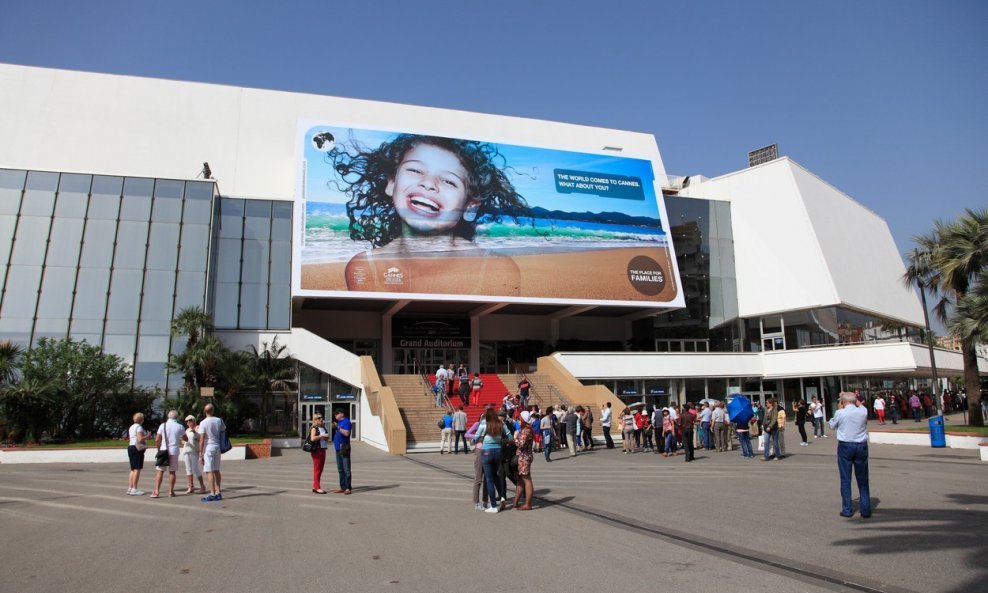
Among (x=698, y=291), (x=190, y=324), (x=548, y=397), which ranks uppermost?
(x=698, y=291)

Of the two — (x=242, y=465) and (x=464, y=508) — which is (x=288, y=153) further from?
(x=464, y=508)

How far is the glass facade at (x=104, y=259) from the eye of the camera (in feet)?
89.2

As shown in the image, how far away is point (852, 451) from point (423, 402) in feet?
65.7

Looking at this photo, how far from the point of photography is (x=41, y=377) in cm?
2292

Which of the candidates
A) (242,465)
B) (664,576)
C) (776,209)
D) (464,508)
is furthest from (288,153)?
(664,576)

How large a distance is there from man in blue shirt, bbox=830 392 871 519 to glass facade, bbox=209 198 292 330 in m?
25.6

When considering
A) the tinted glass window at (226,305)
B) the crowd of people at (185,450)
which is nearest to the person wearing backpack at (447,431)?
the crowd of people at (185,450)

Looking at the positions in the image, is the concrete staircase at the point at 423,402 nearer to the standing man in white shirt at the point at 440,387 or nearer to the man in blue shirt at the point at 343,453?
the standing man in white shirt at the point at 440,387

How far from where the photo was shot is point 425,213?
1310 inches

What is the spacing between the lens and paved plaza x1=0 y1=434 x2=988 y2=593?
6324 mm

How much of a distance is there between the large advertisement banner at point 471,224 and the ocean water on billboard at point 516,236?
6 centimetres

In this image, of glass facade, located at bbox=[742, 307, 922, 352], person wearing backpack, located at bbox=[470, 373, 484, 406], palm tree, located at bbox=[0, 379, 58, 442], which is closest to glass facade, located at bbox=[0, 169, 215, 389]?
palm tree, located at bbox=[0, 379, 58, 442]

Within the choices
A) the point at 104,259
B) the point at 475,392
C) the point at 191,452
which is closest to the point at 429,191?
the point at 475,392

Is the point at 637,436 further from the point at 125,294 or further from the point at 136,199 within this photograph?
the point at 136,199
